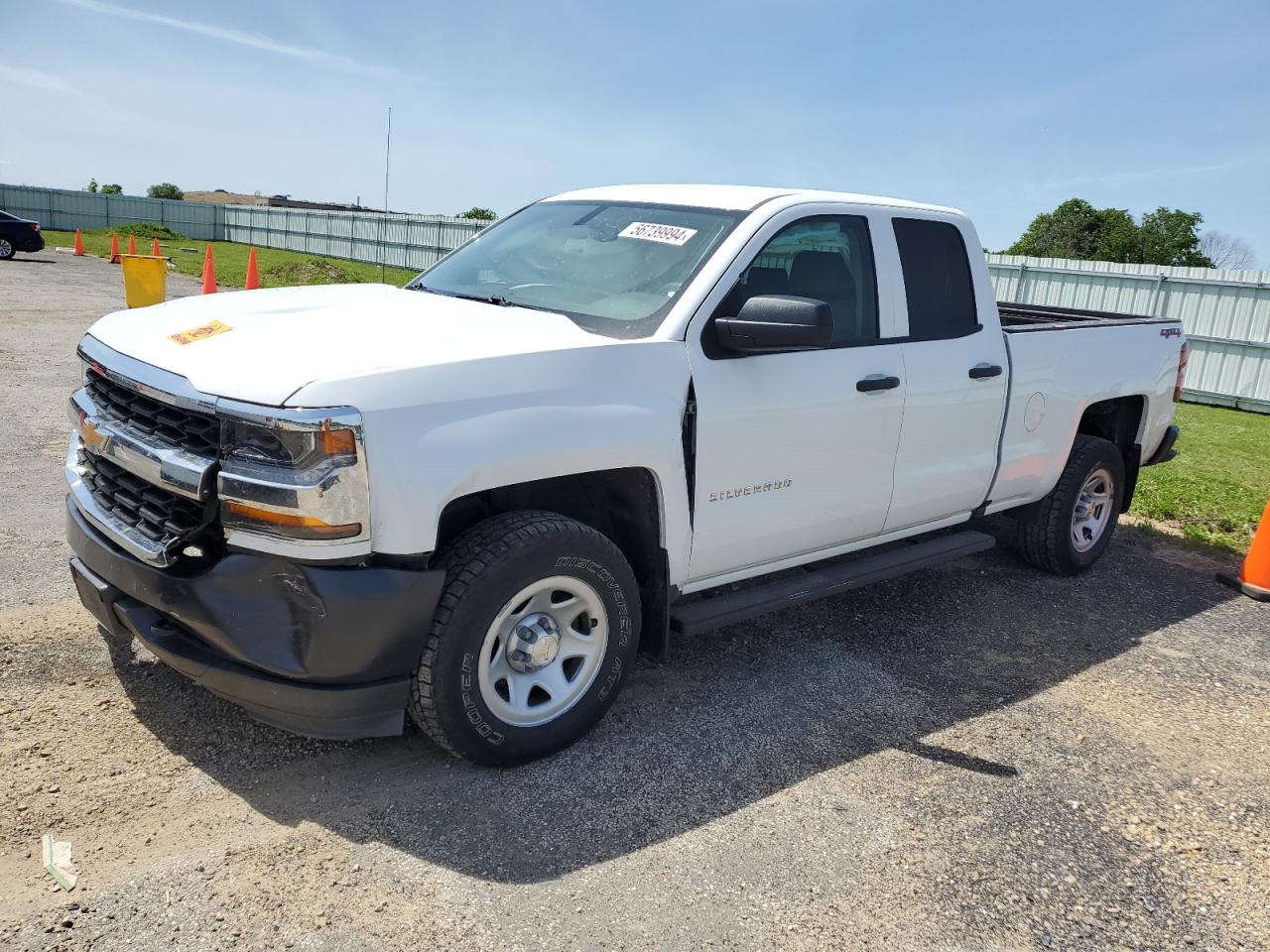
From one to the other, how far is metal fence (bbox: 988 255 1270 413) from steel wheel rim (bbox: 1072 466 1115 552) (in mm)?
11847

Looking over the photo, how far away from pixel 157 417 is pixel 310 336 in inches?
20.8

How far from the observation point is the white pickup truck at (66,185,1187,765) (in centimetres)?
292

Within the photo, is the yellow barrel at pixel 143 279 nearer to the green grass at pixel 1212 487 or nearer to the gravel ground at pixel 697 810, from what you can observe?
the gravel ground at pixel 697 810

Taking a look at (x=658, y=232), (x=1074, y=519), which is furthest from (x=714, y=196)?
(x=1074, y=519)

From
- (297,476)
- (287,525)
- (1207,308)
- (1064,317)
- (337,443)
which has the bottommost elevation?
(287,525)

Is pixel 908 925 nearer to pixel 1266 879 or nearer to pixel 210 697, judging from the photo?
pixel 1266 879

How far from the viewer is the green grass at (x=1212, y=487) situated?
7508 mm

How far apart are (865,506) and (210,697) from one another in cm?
271

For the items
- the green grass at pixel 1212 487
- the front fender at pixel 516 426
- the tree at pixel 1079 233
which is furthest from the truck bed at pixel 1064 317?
the tree at pixel 1079 233

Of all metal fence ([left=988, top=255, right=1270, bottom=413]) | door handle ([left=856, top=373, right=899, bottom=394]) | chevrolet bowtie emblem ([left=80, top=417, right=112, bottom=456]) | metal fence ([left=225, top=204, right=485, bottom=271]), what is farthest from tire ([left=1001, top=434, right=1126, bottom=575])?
metal fence ([left=225, top=204, right=485, bottom=271])

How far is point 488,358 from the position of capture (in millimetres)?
3143

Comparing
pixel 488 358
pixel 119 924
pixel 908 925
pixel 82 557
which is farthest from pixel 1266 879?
pixel 82 557

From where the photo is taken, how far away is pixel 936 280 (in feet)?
15.4

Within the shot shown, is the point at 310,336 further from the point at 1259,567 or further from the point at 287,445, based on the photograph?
the point at 1259,567
